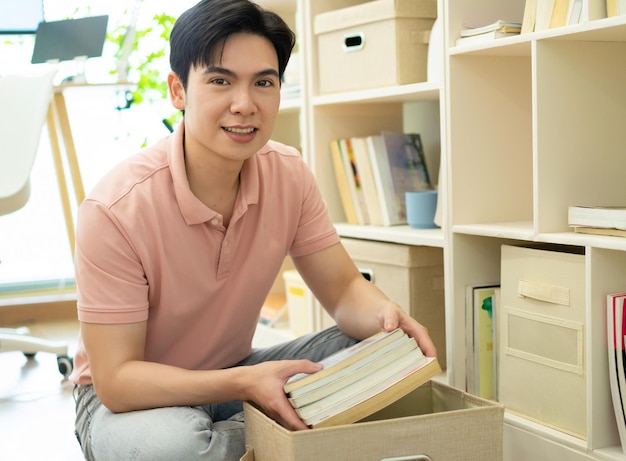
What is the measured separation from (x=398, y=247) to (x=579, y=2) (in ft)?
2.38

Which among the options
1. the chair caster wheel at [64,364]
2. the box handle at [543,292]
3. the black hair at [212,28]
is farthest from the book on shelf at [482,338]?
the chair caster wheel at [64,364]

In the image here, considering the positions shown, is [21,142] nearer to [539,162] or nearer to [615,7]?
[539,162]

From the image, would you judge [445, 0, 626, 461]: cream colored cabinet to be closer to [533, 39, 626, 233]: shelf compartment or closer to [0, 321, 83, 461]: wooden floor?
[533, 39, 626, 233]: shelf compartment

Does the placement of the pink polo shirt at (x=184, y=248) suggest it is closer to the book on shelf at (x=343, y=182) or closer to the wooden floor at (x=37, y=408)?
the wooden floor at (x=37, y=408)

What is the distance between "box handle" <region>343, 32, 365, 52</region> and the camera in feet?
7.09

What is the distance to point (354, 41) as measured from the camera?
2.20 metres

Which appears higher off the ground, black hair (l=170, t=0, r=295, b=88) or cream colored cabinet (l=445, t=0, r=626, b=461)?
black hair (l=170, t=0, r=295, b=88)

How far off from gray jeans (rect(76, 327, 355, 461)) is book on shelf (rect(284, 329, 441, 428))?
16cm

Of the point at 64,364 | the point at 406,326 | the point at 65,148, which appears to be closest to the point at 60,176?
the point at 65,148

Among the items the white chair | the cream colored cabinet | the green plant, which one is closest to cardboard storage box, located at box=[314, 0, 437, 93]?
the cream colored cabinet

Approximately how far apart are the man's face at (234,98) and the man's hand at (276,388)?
0.39 meters

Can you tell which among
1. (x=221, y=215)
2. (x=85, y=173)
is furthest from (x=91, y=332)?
(x=85, y=173)

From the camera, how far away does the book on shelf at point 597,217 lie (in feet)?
4.71

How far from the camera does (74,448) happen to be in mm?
1928
